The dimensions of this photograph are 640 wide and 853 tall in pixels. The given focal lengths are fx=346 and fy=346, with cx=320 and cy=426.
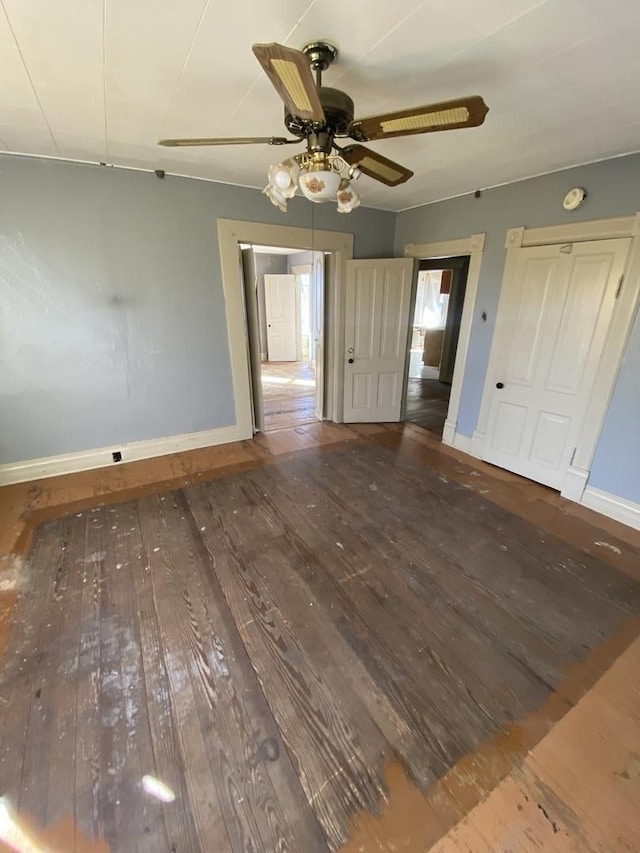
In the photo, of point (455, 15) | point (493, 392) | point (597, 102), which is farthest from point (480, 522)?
point (455, 15)

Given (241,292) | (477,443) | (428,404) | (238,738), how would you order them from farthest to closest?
(428,404)
(477,443)
(241,292)
(238,738)

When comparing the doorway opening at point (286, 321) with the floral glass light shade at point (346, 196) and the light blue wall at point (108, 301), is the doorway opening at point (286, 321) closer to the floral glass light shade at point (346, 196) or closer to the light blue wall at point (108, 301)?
the light blue wall at point (108, 301)

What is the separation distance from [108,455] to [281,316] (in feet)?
18.2

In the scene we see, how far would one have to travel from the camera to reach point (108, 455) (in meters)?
3.37

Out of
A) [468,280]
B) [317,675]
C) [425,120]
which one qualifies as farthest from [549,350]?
[317,675]

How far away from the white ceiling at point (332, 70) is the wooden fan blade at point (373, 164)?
0.30 metres

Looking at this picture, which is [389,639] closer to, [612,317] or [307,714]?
[307,714]

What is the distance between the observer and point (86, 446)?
328cm

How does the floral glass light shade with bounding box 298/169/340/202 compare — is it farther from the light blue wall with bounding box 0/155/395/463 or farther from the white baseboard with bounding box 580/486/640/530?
the white baseboard with bounding box 580/486/640/530

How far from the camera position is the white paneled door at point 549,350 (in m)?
2.65

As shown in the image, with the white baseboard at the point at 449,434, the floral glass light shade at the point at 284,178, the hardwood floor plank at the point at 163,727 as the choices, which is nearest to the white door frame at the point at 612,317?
the white baseboard at the point at 449,434

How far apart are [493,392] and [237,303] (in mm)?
2733

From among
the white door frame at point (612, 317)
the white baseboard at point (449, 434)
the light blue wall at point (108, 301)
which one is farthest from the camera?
the white baseboard at point (449, 434)

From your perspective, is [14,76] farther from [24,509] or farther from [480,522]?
[480,522]
